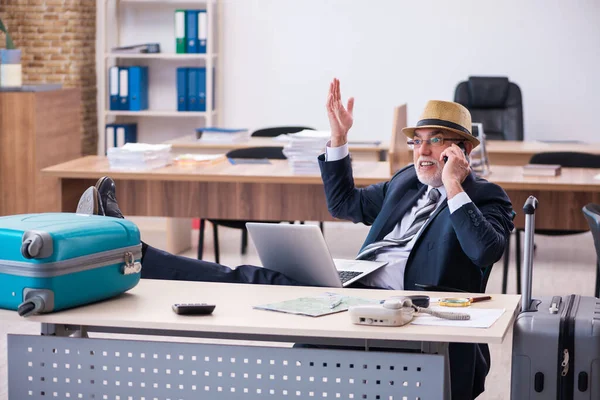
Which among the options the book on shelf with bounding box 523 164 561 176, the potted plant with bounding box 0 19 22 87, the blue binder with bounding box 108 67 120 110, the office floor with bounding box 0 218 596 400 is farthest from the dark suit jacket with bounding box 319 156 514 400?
the blue binder with bounding box 108 67 120 110

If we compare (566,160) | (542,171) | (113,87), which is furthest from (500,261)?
(113,87)

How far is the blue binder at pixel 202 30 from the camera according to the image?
7328 mm

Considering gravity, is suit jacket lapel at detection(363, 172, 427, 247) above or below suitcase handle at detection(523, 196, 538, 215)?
below

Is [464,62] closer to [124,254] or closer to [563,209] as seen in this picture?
[563,209]

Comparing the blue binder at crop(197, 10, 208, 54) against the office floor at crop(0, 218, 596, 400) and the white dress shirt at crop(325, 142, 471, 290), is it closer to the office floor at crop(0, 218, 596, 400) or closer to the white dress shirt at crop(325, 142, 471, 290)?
the office floor at crop(0, 218, 596, 400)

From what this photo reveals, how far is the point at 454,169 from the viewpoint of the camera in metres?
2.72

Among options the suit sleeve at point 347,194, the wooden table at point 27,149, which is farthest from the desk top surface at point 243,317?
the wooden table at point 27,149

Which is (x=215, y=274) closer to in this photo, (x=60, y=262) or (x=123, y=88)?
(x=60, y=262)

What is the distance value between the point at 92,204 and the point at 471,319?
1.05 m

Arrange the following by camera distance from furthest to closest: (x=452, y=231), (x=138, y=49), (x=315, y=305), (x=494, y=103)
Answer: (x=138, y=49) < (x=494, y=103) < (x=452, y=231) < (x=315, y=305)

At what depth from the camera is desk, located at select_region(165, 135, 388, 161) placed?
20.3ft

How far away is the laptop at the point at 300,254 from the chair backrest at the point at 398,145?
1946 millimetres

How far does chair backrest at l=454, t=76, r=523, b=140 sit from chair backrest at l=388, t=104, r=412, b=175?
5.69 feet

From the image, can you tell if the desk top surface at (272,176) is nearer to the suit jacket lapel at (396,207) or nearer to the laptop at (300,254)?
the suit jacket lapel at (396,207)
